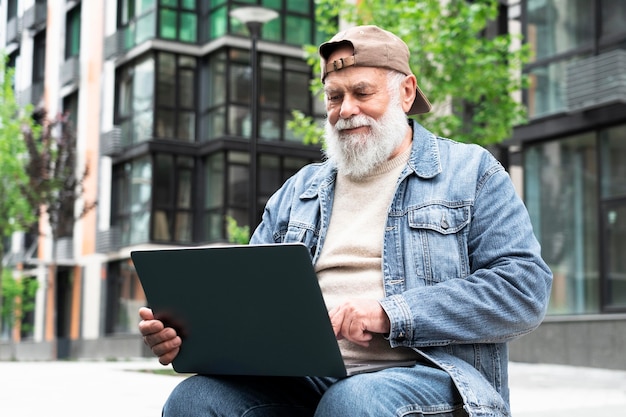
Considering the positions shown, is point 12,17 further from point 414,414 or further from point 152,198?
point 414,414

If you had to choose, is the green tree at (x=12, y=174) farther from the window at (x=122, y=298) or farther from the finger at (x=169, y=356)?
the finger at (x=169, y=356)

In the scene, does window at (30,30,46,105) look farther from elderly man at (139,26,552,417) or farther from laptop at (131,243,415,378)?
laptop at (131,243,415,378)

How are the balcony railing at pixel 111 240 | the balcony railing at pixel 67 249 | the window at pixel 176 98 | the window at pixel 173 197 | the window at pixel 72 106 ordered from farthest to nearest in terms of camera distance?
the window at pixel 72 106 → the balcony railing at pixel 67 249 → the balcony railing at pixel 111 240 → the window at pixel 176 98 → the window at pixel 173 197

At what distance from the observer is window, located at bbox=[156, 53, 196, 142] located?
93.2 ft

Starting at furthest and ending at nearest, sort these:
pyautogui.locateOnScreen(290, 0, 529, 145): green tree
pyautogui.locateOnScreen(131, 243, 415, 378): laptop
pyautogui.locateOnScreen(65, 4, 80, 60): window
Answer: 1. pyautogui.locateOnScreen(65, 4, 80, 60): window
2. pyautogui.locateOnScreen(290, 0, 529, 145): green tree
3. pyautogui.locateOnScreen(131, 243, 415, 378): laptop

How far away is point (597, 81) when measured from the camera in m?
16.8

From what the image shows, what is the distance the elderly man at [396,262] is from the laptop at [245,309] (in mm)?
49

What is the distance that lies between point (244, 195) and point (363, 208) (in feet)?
81.7

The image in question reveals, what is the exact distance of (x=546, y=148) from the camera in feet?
60.2

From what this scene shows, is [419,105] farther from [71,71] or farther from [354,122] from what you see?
[71,71]

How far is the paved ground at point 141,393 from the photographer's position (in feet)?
27.2

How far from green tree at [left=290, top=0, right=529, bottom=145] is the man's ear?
10780 millimetres

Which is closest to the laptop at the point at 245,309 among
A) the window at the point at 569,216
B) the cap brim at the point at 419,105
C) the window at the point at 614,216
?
the cap brim at the point at 419,105

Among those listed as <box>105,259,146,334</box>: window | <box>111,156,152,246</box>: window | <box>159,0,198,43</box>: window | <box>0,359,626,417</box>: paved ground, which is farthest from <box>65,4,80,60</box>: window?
<box>0,359,626,417</box>: paved ground
